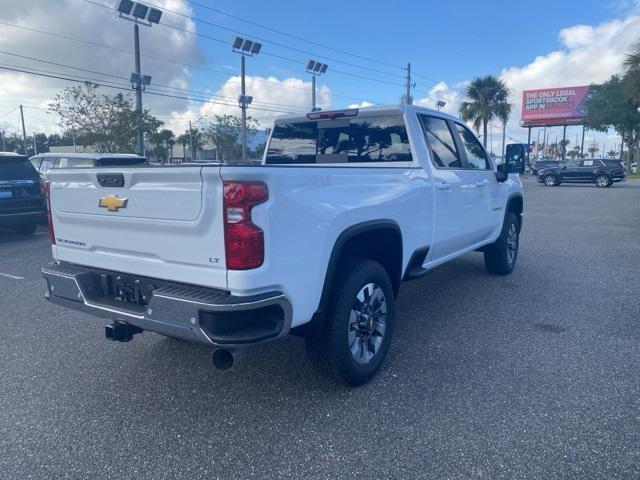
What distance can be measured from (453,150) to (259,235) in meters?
3.15

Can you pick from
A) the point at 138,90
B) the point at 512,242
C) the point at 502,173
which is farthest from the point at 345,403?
the point at 138,90

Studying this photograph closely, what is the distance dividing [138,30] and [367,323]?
23.3m

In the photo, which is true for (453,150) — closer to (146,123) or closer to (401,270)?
(401,270)

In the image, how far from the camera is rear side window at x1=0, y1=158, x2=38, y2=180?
902 centimetres

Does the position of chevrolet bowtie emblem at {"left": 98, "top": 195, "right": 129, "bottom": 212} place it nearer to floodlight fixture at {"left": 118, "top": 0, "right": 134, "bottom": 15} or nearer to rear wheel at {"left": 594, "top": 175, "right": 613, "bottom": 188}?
floodlight fixture at {"left": 118, "top": 0, "right": 134, "bottom": 15}

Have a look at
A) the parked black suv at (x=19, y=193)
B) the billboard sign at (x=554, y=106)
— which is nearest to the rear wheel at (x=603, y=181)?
the parked black suv at (x=19, y=193)

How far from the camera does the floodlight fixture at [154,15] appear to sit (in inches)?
902

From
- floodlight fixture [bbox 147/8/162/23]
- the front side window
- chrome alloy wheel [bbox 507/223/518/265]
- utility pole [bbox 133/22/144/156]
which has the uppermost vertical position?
floodlight fixture [bbox 147/8/162/23]

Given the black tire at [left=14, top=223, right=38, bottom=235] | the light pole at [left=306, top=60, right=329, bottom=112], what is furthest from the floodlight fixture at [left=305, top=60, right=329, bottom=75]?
the black tire at [left=14, top=223, right=38, bottom=235]

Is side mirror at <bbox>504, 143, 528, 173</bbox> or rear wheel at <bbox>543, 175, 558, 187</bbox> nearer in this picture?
side mirror at <bbox>504, 143, 528, 173</bbox>

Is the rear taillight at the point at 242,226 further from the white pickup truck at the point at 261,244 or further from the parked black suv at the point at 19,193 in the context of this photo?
the parked black suv at the point at 19,193

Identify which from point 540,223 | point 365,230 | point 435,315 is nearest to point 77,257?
point 365,230

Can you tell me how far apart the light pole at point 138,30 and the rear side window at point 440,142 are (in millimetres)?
19206

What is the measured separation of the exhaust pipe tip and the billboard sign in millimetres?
68124
